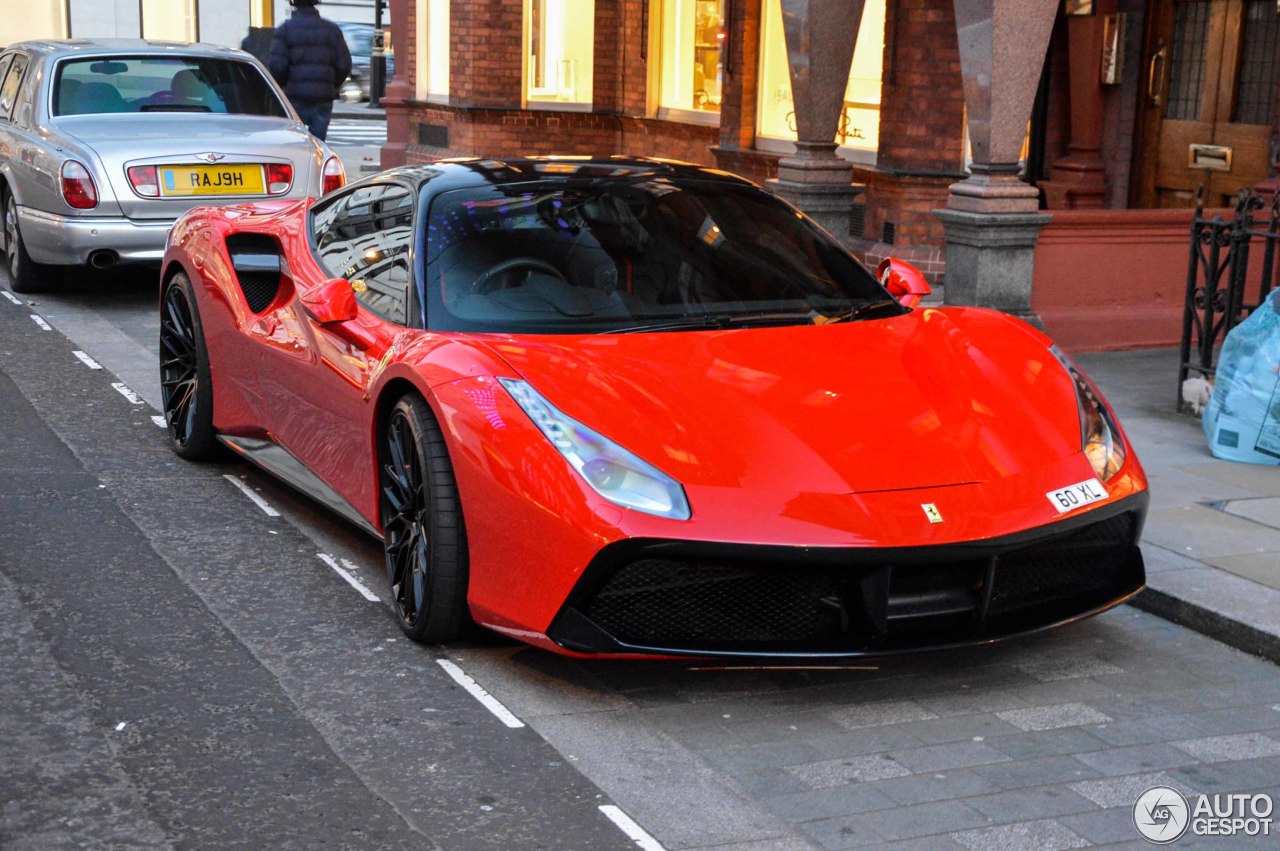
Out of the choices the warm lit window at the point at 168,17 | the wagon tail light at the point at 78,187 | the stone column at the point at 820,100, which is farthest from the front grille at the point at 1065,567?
the warm lit window at the point at 168,17

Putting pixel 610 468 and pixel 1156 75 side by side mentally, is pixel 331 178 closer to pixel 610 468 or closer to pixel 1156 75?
pixel 1156 75

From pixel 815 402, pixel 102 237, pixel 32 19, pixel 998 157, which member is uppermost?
pixel 32 19

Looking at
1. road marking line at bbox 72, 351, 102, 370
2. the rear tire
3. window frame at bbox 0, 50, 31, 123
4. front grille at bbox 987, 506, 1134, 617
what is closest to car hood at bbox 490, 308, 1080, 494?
front grille at bbox 987, 506, 1134, 617

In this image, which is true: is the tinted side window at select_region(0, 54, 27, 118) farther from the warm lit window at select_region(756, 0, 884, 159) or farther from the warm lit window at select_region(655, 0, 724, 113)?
the warm lit window at select_region(655, 0, 724, 113)

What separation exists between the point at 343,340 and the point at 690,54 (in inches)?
465

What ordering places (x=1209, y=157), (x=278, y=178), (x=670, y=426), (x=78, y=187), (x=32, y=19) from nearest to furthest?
1. (x=670, y=426)
2. (x=78, y=187)
3. (x=278, y=178)
4. (x=1209, y=157)
5. (x=32, y=19)

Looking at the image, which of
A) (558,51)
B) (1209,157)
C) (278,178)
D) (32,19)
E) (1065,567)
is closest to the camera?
(1065,567)

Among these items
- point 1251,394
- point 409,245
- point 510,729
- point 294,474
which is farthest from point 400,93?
point 510,729

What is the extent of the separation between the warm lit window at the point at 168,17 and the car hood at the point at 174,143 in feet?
81.0

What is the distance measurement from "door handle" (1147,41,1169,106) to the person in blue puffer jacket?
7.33 meters

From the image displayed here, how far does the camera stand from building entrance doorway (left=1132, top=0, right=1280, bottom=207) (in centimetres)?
1199

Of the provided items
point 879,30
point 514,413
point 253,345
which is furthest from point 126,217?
point 514,413

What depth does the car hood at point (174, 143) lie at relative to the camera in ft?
35.0

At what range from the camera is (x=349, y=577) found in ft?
18.6
